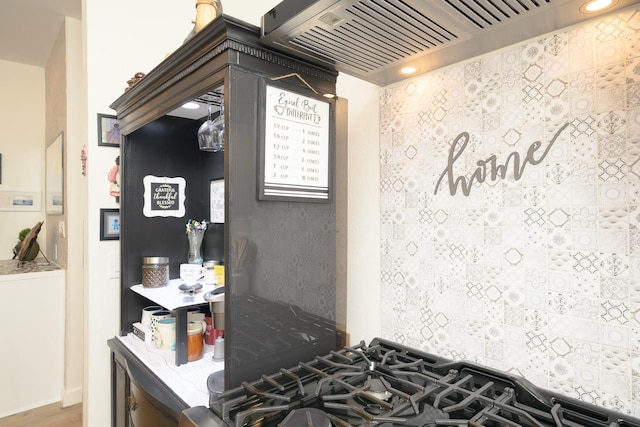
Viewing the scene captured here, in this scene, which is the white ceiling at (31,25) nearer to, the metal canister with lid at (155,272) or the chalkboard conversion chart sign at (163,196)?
the chalkboard conversion chart sign at (163,196)

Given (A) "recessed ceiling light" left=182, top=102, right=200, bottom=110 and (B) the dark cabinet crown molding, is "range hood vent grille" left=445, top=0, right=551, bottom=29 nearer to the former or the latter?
(B) the dark cabinet crown molding

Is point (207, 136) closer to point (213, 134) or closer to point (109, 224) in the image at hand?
point (213, 134)

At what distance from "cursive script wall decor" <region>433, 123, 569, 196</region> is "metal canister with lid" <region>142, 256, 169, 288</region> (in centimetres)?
134

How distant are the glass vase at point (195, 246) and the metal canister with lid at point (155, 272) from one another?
0.19 m

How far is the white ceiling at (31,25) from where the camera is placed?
2.63m

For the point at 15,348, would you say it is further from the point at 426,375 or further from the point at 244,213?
the point at 426,375

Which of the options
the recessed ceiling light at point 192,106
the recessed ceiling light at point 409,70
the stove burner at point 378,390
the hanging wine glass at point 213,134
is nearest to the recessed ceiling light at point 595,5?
the recessed ceiling light at point 409,70

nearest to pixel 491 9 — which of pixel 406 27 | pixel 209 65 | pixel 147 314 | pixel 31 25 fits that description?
pixel 406 27

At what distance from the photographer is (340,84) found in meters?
1.50

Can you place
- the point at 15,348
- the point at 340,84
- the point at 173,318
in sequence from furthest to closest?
1. the point at 15,348
2. the point at 173,318
3. the point at 340,84

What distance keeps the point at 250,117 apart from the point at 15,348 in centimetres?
302

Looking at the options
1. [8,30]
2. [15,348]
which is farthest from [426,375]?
[8,30]

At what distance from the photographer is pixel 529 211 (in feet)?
3.15

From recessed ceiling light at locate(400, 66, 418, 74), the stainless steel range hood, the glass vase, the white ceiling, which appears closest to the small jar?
the glass vase
